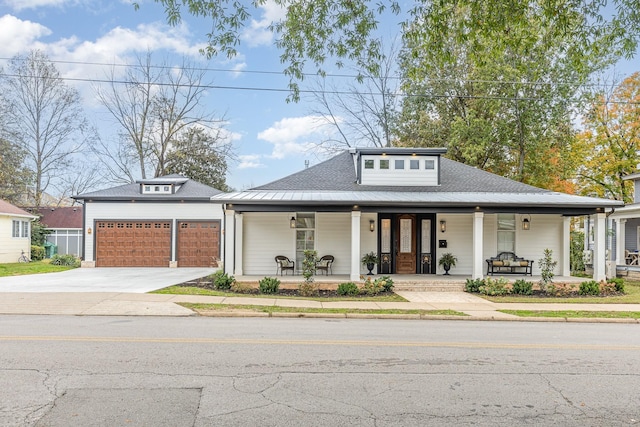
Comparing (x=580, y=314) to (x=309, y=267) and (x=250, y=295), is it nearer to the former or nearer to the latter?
(x=309, y=267)

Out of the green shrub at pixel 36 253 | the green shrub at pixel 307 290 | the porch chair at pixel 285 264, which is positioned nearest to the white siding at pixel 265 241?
the porch chair at pixel 285 264

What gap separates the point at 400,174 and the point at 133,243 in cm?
1382

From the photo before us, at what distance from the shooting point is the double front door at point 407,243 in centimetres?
1675

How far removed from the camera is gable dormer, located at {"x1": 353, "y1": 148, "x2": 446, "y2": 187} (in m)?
17.8

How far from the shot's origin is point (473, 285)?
47.1 ft

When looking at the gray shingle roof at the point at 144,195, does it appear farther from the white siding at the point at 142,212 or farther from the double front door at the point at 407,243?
the double front door at the point at 407,243

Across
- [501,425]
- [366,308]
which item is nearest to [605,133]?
[366,308]

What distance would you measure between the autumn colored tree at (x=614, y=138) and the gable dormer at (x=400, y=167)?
1758 cm

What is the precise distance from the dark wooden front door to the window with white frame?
3.39 metres

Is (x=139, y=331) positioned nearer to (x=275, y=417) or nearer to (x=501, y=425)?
(x=275, y=417)

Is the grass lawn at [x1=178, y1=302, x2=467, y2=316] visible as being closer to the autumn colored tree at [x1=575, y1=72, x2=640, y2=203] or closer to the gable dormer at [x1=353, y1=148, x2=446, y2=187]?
the gable dormer at [x1=353, y1=148, x2=446, y2=187]

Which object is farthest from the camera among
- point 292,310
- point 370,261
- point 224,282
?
point 370,261

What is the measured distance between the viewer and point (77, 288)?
13.5 metres

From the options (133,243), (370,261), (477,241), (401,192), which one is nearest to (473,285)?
(477,241)
